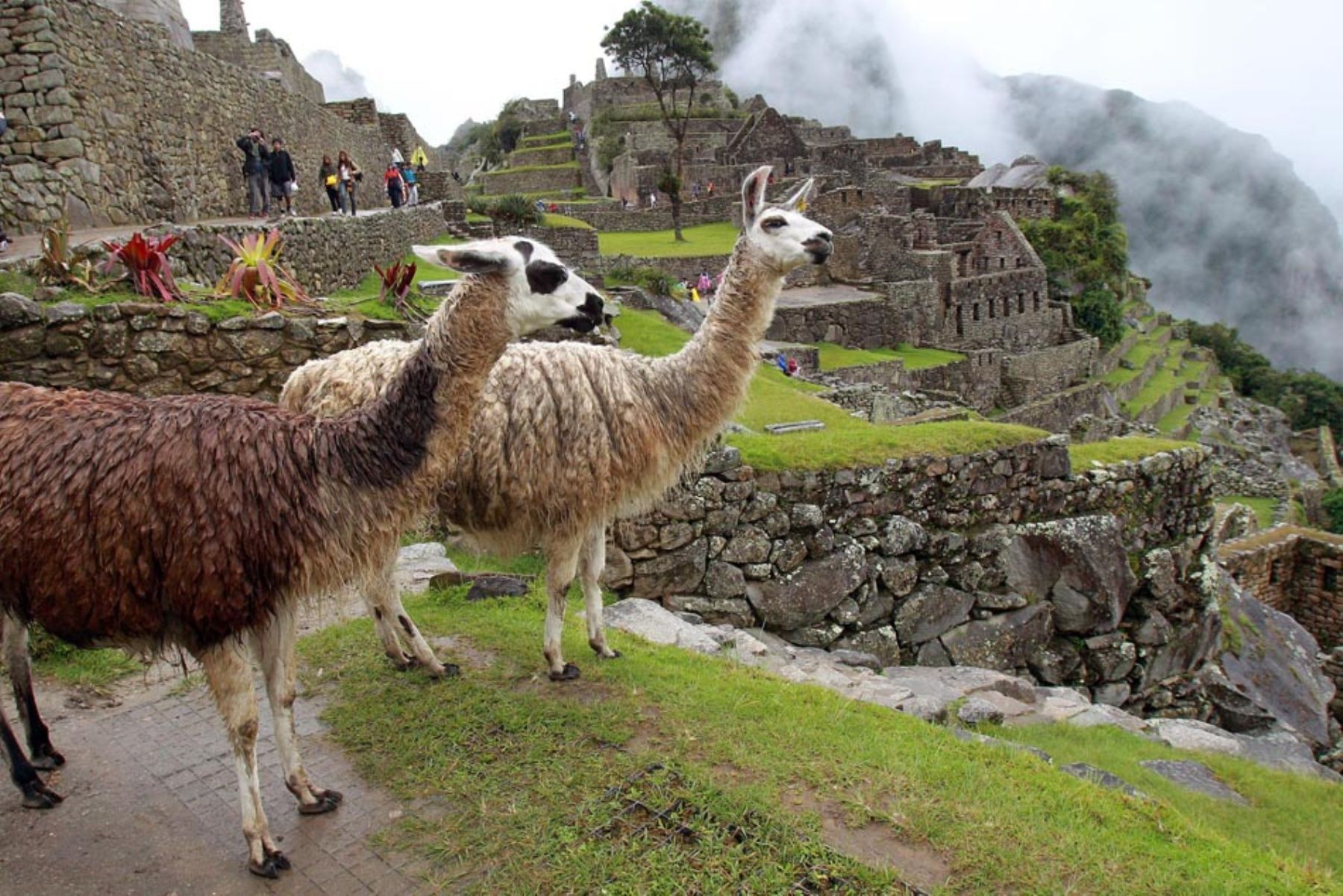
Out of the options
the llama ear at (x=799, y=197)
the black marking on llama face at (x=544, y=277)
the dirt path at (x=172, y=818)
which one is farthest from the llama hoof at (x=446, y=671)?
the llama ear at (x=799, y=197)

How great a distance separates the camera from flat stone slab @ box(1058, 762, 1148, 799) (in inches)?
180

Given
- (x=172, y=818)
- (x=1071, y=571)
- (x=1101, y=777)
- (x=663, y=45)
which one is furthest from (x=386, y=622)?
(x=663, y=45)

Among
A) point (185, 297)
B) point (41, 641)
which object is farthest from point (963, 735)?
point (185, 297)

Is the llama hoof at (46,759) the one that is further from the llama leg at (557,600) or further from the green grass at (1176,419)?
the green grass at (1176,419)

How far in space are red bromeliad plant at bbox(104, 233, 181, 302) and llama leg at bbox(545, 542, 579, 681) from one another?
154 inches

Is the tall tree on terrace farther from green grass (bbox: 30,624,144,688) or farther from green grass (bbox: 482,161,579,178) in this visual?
green grass (bbox: 30,624,144,688)

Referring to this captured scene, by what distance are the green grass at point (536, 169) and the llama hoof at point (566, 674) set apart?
50.6m

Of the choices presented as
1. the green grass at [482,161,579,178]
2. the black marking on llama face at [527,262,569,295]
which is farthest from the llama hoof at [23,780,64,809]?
the green grass at [482,161,579,178]

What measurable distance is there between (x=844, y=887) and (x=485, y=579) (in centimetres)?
388

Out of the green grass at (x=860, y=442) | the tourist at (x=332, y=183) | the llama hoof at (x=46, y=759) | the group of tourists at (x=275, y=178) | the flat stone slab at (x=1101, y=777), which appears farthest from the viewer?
the tourist at (x=332, y=183)

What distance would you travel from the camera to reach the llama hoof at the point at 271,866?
3.56 meters

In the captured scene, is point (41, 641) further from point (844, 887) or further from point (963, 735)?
point (963, 735)

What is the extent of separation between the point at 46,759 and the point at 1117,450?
9.69 meters

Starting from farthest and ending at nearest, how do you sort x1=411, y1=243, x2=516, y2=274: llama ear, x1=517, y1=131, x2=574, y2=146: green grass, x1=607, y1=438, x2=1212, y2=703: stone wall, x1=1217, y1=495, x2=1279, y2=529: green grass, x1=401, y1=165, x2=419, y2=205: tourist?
x1=517, y1=131, x2=574, y2=146: green grass, x1=1217, y1=495, x2=1279, y2=529: green grass, x1=401, y1=165, x2=419, y2=205: tourist, x1=607, y1=438, x2=1212, y2=703: stone wall, x1=411, y1=243, x2=516, y2=274: llama ear
